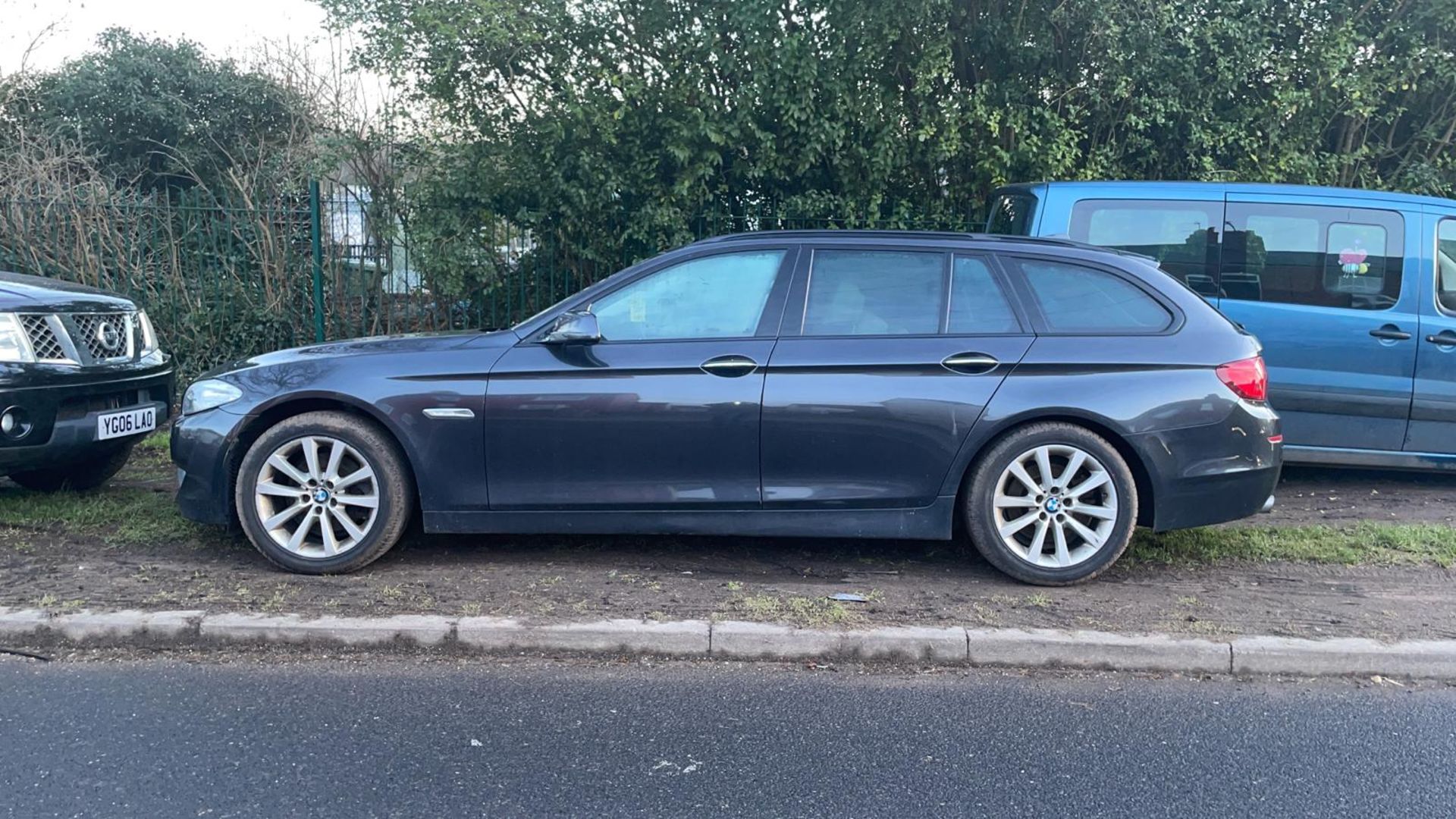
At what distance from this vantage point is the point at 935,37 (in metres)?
8.12

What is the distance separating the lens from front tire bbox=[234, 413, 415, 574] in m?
4.88

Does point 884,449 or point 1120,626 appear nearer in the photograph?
point 1120,626

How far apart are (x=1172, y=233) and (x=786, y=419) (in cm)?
321

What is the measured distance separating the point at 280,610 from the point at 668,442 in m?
1.77

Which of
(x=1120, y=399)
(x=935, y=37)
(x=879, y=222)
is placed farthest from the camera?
(x=879, y=222)

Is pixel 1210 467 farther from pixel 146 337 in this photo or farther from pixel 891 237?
pixel 146 337

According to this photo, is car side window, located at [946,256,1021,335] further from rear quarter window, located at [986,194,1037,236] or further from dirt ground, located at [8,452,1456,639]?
rear quarter window, located at [986,194,1037,236]

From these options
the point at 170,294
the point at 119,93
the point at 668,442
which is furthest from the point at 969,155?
the point at 119,93

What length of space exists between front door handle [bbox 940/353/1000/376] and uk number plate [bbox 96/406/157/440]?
4427 millimetres

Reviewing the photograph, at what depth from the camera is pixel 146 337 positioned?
21.4 feet

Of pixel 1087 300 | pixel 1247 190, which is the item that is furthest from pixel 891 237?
pixel 1247 190

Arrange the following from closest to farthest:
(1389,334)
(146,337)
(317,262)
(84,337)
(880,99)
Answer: (84,337) < (1389,334) < (146,337) < (880,99) < (317,262)

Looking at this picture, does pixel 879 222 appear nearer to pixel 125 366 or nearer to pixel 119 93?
pixel 125 366

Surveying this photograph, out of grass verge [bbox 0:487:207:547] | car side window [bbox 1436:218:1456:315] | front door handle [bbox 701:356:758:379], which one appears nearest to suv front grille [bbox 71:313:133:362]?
grass verge [bbox 0:487:207:547]
